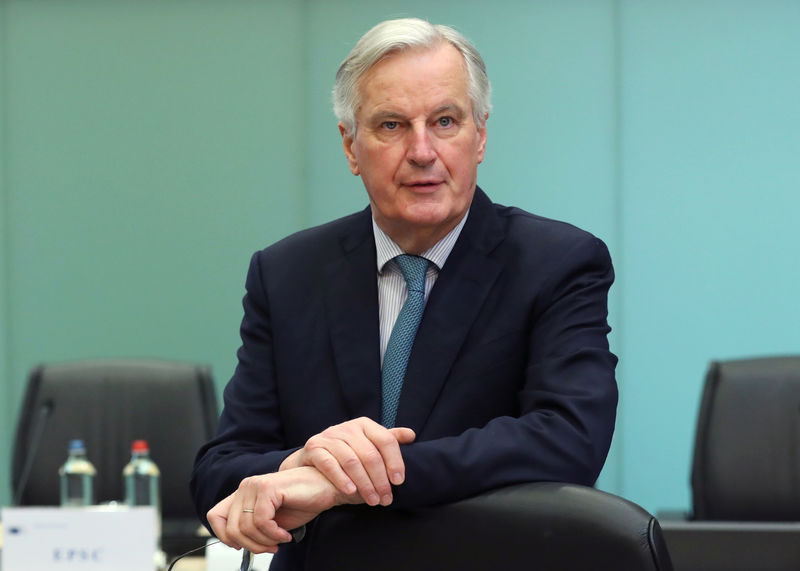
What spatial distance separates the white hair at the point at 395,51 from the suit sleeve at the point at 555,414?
0.29m

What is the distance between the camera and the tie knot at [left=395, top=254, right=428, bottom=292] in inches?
69.5

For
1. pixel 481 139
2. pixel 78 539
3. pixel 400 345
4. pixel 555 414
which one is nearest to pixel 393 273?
pixel 400 345

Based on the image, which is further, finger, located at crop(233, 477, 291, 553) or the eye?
the eye

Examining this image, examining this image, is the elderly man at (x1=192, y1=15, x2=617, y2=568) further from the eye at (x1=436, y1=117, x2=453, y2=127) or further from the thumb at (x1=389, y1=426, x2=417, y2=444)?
the thumb at (x1=389, y1=426, x2=417, y2=444)

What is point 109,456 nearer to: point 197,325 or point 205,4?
point 197,325

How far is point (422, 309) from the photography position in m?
1.74

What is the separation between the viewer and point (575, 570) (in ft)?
2.83

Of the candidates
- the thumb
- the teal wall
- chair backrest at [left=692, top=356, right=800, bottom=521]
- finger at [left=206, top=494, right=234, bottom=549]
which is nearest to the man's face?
Answer: the thumb

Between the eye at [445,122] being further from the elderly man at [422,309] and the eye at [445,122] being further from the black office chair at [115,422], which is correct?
the black office chair at [115,422]

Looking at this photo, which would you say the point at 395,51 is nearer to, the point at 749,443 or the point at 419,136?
the point at 419,136

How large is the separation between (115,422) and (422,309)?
1.85 m

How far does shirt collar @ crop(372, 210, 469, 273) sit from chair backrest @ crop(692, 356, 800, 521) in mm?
1549

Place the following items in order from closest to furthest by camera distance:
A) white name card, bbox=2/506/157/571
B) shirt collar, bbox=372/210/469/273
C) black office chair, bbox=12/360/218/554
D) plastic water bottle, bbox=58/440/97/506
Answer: shirt collar, bbox=372/210/469/273
white name card, bbox=2/506/157/571
plastic water bottle, bbox=58/440/97/506
black office chair, bbox=12/360/218/554

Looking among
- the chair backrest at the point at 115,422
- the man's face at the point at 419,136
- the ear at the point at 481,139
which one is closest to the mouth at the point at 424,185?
the man's face at the point at 419,136
